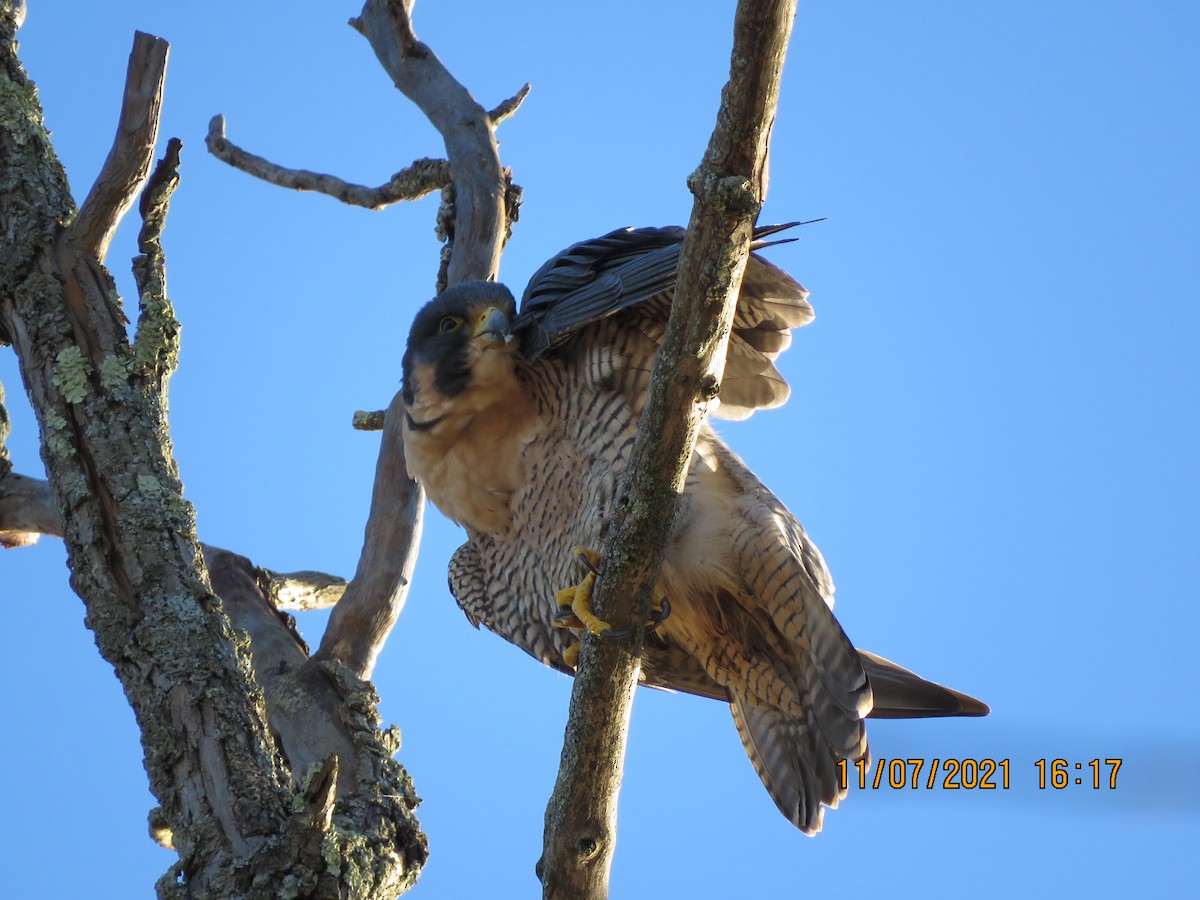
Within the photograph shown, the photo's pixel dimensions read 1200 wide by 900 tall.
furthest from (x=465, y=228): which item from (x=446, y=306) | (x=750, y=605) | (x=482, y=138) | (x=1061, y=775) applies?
(x=1061, y=775)

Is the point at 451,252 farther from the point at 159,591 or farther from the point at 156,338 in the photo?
the point at 159,591

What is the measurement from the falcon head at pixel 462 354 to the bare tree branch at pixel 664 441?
1421mm

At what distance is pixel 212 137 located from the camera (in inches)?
223

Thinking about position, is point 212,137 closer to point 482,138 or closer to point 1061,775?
point 482,138

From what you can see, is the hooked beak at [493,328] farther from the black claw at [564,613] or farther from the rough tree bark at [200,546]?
the rough tree bark at [200,546]

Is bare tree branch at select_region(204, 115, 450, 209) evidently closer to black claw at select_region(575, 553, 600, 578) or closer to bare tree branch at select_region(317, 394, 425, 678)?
bare tree branch at select_region(317, 394, 425, 678)

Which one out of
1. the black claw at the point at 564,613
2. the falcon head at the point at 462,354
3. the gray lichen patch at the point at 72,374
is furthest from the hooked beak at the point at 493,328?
the gray lichen patch at the point at 72,374

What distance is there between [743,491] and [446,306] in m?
1.22

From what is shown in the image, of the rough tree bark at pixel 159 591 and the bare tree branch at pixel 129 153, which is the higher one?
the bare tree branch at pixel 129 153

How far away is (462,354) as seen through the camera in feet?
13.1

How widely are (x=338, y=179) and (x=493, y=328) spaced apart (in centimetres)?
183

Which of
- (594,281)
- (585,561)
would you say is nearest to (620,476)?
(585,561)

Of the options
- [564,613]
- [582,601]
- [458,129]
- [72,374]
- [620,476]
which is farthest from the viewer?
[458,129]

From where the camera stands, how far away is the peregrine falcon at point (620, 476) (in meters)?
3.68
